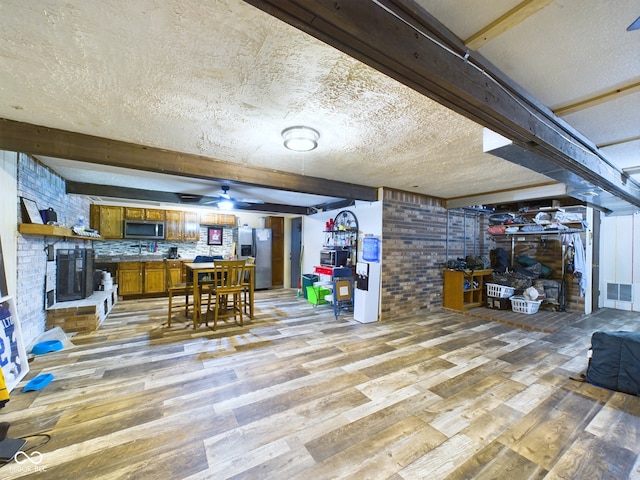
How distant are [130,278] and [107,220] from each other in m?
1.44

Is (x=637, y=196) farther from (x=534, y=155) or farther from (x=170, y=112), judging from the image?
(x=170, y=112)

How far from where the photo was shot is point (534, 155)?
7.47 feet

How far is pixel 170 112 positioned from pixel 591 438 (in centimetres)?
400

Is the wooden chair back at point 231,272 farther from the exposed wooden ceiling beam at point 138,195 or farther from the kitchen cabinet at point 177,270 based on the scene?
the kitchen cabinet at point 177,270

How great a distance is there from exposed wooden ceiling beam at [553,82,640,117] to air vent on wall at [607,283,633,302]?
6208mm

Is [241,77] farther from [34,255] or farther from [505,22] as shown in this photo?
[34,255]

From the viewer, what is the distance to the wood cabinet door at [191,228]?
22.0 ft

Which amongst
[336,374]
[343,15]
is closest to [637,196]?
[336,374]

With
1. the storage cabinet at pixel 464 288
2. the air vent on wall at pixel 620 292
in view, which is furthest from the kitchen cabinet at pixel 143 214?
the air vent on wall at pixel 620 292

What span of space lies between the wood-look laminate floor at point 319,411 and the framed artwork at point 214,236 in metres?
3.94

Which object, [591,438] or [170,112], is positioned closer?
[591,438]

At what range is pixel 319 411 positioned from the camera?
2057 mm

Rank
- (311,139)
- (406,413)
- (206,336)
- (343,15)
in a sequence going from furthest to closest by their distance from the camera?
(206,336) → (311,139) → (406,413) → (343,15)

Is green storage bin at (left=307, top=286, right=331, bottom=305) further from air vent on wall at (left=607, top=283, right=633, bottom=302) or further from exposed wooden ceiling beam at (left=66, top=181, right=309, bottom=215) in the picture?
air vent on wall at (left=607, top=283, right=633, bottom=302)
